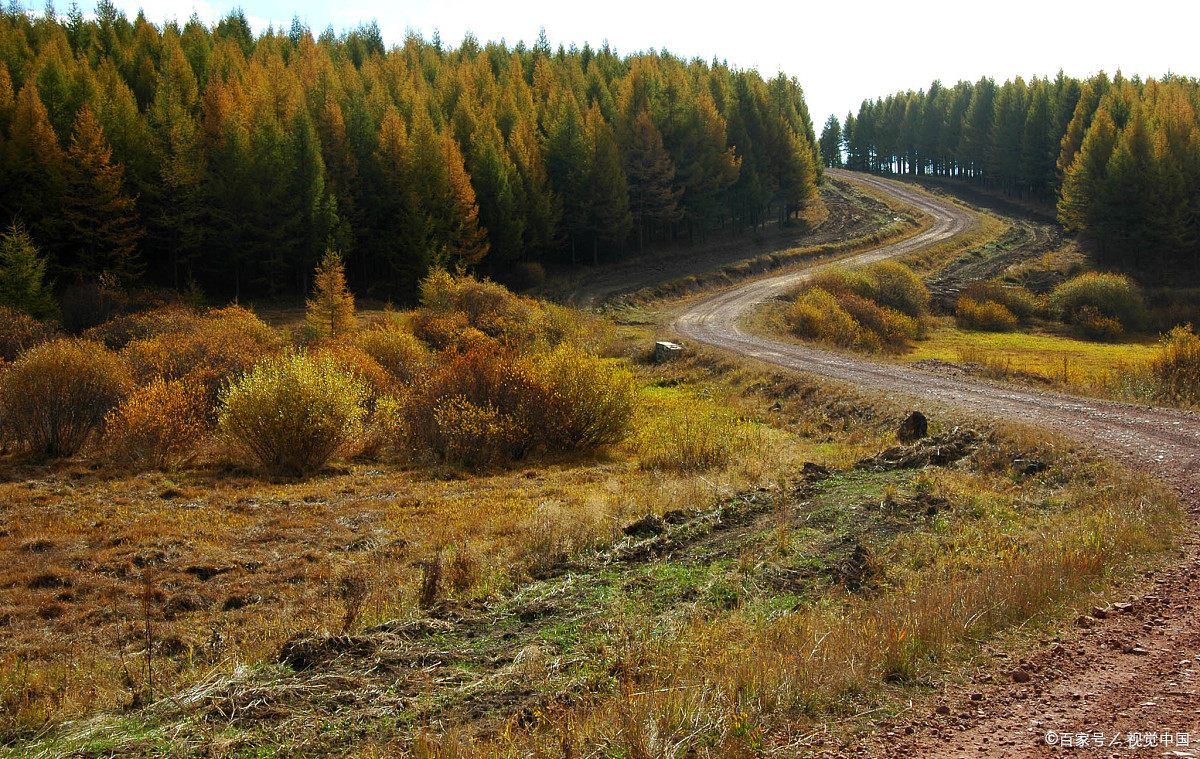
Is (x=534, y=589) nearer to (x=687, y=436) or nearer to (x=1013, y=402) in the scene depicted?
(x=687, y=436)

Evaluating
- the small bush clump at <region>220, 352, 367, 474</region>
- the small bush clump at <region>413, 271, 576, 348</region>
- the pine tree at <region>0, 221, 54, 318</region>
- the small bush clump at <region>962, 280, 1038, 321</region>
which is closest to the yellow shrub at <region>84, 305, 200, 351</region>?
the pine tree at <region>0, 221, 54, 318</region>

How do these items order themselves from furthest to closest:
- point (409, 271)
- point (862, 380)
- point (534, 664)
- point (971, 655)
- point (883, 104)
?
point (883, 104)
point (409, 271)
point (862, 380)
point (534, 664)
point (971, 655)

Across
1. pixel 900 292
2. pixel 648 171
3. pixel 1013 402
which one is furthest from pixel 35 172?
pixel 900 292

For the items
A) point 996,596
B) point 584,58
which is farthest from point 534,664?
point 584,58

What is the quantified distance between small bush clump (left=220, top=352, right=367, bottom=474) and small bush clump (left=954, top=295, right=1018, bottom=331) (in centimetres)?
3982

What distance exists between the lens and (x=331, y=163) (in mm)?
46812

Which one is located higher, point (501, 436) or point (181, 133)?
point (181, 133)

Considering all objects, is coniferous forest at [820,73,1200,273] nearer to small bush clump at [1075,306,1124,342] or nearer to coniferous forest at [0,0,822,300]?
small bush clump at [1075,306,1124,342]

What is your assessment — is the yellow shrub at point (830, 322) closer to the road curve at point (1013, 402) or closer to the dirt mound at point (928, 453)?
the road curve at point (1013, 402)

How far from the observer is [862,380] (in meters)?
23.0

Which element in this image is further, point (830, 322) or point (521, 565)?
point (830, 322)

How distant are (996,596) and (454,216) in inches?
1687

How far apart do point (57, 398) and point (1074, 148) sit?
83.8 metres

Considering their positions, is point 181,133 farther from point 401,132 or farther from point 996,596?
point 996,596
